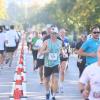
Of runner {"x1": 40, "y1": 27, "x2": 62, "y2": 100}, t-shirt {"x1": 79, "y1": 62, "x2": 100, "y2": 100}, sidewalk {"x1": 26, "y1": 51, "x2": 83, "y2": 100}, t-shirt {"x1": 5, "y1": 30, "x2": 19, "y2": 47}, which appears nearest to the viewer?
t-shirt {"x1": 79, "y1": 62, "x2": 100, "y2": 100}

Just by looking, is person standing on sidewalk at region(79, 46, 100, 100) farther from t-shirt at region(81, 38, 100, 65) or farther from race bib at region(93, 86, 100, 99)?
t-shirt at region(81, 38, 100, 65)

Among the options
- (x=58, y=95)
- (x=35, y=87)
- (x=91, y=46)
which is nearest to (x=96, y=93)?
(x=91, y=46)

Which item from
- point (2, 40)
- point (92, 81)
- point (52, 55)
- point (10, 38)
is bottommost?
point (92, 81)

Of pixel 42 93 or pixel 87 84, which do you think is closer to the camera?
pixel 87 84

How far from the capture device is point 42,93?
14.9 metres

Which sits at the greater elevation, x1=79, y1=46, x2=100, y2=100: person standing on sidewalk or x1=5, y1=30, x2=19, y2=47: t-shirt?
x1=5, y1=30, x2=19, y2=47: t-shirt

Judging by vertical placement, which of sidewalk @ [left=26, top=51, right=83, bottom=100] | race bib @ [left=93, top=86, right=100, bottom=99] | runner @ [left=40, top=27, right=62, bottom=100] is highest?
runner @ [left=40, top=27, right=62, bottom=100]

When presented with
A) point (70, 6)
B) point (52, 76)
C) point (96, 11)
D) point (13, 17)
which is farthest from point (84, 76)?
point (13, 17)

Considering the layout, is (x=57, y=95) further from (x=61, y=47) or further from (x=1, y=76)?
(x=1, y=76)

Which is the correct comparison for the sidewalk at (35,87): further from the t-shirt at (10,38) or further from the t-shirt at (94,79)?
the t-shirt at (94,79)

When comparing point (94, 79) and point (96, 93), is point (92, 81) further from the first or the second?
point (96, 93)

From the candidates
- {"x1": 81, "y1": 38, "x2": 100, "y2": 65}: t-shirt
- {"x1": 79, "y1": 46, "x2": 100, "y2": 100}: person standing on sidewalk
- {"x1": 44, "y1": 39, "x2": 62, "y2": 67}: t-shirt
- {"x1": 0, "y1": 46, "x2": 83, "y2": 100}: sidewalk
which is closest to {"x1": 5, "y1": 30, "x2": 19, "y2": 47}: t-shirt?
A: {"x1": 0, "y1": 46, "x2": 83, "y2": 100}: sidewalk

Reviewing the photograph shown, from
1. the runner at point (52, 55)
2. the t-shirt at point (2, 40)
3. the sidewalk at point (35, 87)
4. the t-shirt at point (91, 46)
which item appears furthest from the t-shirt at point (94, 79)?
the t-shirt at point (2, 40)

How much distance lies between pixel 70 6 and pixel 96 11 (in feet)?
41.9
